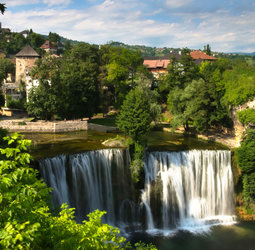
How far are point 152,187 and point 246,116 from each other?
1637 centimetres

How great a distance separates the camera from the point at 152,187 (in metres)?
32.0

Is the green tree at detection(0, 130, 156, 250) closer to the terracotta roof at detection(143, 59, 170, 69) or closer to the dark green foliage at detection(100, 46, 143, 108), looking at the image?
the dark green foliage at detection(100, 46, 143, 108)

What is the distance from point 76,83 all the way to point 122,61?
13656 mm

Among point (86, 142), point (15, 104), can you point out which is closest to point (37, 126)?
point (86, 142)

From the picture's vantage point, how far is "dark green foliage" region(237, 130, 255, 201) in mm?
33250

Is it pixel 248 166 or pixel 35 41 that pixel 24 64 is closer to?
pixel 248 166

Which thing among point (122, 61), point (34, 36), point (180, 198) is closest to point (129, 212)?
point (180, 198)

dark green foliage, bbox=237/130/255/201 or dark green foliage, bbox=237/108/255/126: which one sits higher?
dark green foliage, bbox=237/108/255/126

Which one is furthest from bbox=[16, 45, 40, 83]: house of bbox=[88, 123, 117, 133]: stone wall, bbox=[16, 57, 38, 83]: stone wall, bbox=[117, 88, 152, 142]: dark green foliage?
bbox=[117, 88, 152, 142]: dark green foliage

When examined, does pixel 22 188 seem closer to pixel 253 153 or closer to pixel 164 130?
pixel 253 153

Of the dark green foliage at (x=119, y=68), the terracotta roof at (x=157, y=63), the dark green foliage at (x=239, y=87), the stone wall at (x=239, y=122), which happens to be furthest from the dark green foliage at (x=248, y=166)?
the terracotta roof at (x=157, y=63)

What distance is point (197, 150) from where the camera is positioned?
1337 inches

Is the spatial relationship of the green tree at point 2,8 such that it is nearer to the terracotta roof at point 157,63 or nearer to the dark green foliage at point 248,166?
the dark green foliage at point 248,166

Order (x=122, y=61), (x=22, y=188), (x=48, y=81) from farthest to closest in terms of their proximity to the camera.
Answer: (x=122, y=61) < (x=48, y=81) < (x=22, y=188)
